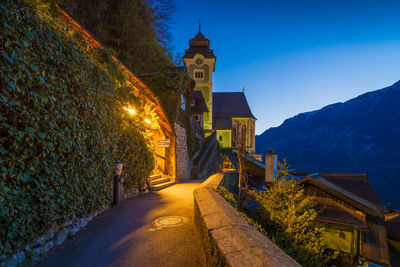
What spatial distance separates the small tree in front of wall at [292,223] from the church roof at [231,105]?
35.2m

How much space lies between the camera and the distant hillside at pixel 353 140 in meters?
96.1

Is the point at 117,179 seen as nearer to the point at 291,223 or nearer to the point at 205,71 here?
the point at 291,223

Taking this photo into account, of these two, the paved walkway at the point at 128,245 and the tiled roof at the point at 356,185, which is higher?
the paved walkway at the point at 128,245

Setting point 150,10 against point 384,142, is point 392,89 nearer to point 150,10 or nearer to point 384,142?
point 384,142

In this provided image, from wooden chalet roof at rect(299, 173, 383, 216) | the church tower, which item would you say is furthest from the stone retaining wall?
the church tower

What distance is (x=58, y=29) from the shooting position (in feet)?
11.2

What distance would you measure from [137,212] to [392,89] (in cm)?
20793

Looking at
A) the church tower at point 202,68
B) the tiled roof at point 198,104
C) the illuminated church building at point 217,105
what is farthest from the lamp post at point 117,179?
the church tower at point 202,68

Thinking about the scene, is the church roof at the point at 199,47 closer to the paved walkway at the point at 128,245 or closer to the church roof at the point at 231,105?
the church roof at the point at 231,105

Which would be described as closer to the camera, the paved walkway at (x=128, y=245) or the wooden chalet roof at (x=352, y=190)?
the paved walkway at (x=128, y=245)

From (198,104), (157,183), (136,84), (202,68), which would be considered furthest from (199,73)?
(157,183)

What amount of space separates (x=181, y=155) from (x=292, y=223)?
8.13 metres

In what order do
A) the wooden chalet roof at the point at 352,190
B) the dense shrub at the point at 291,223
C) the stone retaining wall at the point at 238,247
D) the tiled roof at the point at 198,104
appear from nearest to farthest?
the stone retaining wall at the point at 238,247
the dense shrub at the point at 291,223
the wooden chalet roof at the point at 352,190
the tiled roof at the point at 198,104

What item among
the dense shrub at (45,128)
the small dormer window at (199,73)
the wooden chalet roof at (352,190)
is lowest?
the wooden chalet roof at (352,190)
